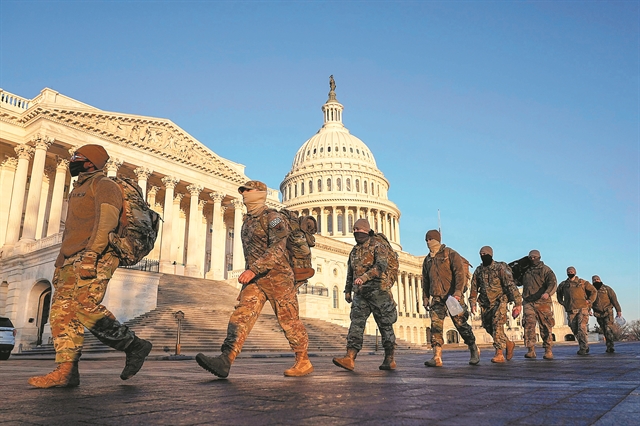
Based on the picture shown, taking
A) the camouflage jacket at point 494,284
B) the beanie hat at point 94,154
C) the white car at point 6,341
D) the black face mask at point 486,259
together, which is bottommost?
the white car at point 6,341

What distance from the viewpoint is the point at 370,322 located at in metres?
66.6

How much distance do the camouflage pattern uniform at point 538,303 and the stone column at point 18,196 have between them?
1228 inches

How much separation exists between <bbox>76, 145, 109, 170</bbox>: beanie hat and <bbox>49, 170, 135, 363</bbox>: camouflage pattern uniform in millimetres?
228

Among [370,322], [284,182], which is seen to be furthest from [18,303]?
[284,182]

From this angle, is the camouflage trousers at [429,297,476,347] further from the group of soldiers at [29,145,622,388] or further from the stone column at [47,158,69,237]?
the stone column at [47,158,69,237]

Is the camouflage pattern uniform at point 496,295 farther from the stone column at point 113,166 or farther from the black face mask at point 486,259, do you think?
the stone column at point 113,166

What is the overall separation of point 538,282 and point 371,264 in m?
6.03

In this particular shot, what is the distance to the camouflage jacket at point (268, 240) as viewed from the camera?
651cm

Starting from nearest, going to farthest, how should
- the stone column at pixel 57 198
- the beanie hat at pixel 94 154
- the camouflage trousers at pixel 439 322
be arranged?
the beanie hat at pixel 94 154
the camouflage trousers at pixel 439 322
the stone column at pixel 57 198

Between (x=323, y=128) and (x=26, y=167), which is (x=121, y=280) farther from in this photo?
(x=323, y=128)

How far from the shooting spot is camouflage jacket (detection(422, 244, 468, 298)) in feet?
31.5

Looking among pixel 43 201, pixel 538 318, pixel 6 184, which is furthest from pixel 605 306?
pixel 6 184

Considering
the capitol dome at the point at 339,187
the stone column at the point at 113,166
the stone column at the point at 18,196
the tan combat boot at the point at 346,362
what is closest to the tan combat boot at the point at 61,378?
the tan combat boot at the point at 346,362

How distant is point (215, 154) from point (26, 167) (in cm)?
1493
